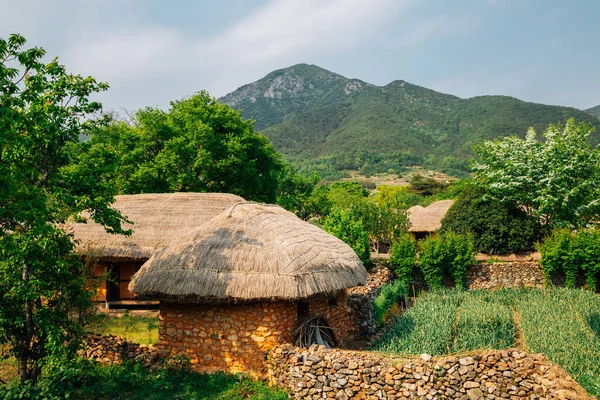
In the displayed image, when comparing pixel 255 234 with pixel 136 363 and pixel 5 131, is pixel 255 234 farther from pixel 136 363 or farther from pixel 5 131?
pixel 5 131

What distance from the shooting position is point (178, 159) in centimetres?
1917

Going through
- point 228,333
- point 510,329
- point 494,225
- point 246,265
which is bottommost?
point 510,329

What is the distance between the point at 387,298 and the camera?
1445 cm

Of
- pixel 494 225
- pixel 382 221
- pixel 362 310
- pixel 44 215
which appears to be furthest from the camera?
pixel 382 221

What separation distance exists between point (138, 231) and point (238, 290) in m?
6.60

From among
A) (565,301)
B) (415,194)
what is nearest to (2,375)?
(565,301)

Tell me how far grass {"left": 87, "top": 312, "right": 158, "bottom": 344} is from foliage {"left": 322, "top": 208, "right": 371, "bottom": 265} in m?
7.90

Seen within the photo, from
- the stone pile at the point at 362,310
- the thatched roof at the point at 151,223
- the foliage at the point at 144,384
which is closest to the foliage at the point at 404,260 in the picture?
the stone pile at the point at 362,310

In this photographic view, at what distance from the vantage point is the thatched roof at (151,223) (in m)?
13.6

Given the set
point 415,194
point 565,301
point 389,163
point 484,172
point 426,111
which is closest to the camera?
point 565,301

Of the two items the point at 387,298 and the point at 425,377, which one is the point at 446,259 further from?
the point at 425,377

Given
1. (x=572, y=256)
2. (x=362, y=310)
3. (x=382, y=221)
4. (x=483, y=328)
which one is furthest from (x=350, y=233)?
(x=572, y=256)

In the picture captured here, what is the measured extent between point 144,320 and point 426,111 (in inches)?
3789

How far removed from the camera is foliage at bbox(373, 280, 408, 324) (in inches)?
524
